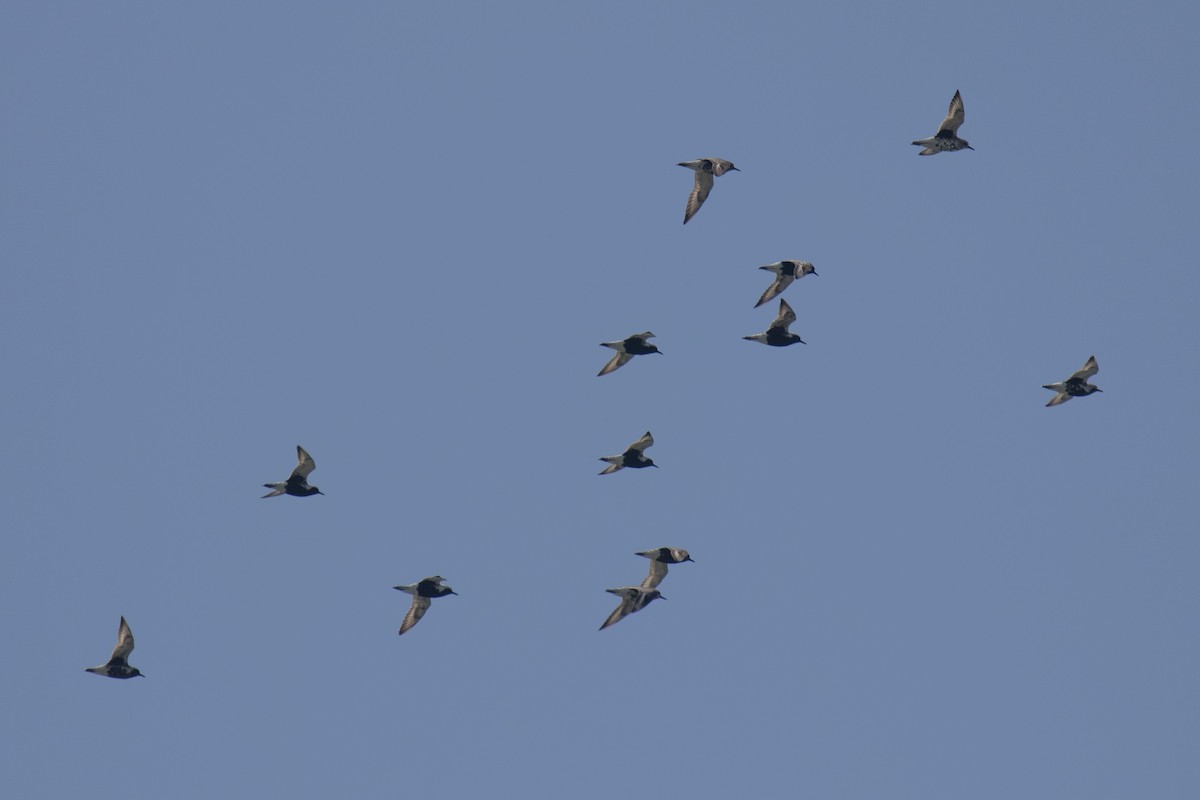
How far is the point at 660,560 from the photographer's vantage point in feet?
235

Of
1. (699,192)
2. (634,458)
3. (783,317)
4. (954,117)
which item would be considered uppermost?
(954,117)

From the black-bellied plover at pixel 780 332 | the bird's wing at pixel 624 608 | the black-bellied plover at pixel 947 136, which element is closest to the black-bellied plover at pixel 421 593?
the bird's wing at pixel 624 608

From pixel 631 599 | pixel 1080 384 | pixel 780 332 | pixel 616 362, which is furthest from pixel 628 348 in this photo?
pixel 1080 384

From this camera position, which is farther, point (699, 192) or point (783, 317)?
point (783, 317)

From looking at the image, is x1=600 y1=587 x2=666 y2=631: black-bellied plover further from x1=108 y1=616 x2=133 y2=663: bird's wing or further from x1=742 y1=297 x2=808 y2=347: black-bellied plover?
x1=108 y1=616 x2=133 y2=663: bird's wing

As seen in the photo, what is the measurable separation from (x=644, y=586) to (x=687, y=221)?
12.0 metres

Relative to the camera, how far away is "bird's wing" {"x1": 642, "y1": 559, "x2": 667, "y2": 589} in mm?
71750

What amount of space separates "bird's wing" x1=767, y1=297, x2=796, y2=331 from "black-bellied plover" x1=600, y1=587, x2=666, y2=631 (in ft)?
32.2

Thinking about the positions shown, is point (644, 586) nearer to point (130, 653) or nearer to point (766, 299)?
point (766, 299)

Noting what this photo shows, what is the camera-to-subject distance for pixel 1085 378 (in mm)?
74625

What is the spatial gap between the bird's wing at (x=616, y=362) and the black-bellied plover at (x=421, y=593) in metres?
8.76

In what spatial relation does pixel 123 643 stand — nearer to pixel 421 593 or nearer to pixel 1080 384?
pixel 421 593

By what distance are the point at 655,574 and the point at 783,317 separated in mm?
9552

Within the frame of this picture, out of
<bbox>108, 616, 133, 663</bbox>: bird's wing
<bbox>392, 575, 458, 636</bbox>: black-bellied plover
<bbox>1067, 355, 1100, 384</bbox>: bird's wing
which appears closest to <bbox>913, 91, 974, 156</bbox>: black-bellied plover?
<bbox>1067, 355, 1100, 384</bbox>: bird's wing
